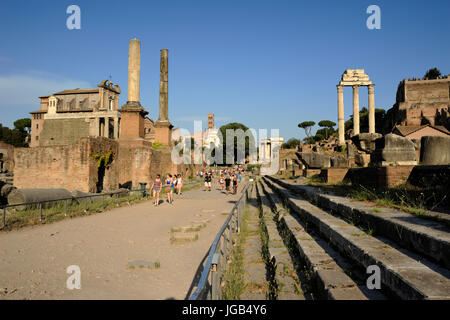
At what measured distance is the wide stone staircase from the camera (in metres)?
2.34

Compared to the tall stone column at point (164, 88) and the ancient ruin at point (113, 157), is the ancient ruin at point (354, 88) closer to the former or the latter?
the ancient ruin at point (113, 157)

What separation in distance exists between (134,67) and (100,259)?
16093 millimetres

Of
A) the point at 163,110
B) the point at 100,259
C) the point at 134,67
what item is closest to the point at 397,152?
the point at 100,259

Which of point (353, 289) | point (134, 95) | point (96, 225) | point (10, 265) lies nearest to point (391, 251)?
point (353, 289)

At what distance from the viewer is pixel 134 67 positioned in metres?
18.6

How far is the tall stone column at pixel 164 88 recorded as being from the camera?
22.7 m

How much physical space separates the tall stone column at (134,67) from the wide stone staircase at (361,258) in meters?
15.7

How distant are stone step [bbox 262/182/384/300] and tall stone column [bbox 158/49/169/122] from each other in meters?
19.2

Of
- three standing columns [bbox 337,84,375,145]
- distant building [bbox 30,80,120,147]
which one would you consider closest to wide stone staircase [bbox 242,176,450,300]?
three standing columns [bbox 337,84,375,145]

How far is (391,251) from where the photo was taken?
2936mm

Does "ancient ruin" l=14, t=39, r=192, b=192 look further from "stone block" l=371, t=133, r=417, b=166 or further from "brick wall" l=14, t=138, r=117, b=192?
"stone block" l=371, t=133, r=417, b=166

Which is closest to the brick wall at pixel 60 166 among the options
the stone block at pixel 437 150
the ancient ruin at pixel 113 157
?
the ancient ruin at pixel 113 157

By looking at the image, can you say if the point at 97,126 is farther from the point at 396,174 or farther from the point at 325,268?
the point at 325,268
